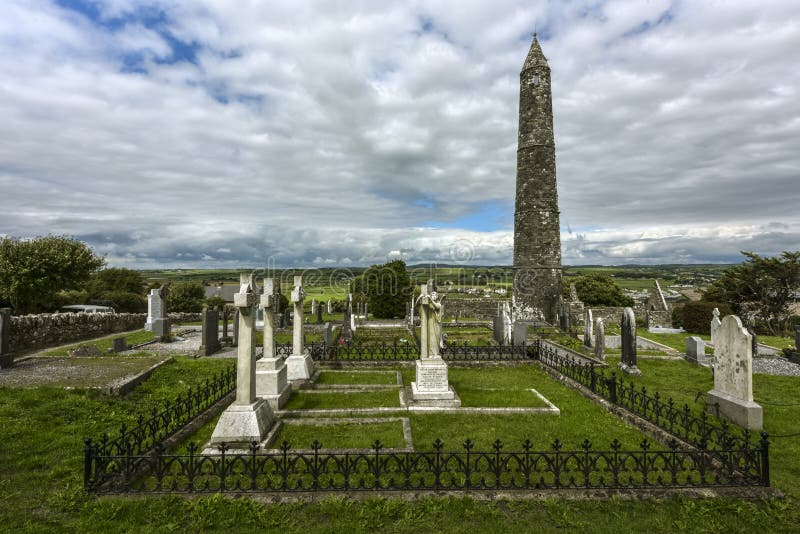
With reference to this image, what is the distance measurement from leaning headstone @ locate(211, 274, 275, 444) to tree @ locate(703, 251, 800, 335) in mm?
32883

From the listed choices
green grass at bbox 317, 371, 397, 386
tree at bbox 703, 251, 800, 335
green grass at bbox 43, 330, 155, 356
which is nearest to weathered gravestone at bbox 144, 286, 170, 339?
green grass at bbox 43, 330, 155, 356

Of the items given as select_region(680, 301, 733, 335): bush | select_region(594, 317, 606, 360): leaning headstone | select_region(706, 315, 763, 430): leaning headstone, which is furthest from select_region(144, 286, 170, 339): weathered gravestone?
select_region(680, 301, 733, 335): bush

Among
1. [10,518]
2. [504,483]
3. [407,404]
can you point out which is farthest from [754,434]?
[10,518]

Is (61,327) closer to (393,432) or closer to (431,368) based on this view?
(431,368)

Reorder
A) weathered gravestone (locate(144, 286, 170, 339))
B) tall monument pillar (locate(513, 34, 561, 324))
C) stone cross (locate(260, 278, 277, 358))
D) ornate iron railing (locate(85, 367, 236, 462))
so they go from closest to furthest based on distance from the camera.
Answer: ornate iron railing (locate(85, 367, 236, 462)) < stone cross (locate(260, 278, 277, 358)) < weathered gravestone (locate(144, 286, 170, 339)) < tall monument pillar (locate(513, 34, 561, 324))

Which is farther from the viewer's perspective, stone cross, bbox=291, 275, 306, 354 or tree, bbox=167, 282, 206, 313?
tree, bbox=167, 282, 206, 313

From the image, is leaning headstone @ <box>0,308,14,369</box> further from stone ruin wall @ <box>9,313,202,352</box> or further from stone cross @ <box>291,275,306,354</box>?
stone cross @ <box>291,275,306,354</box>

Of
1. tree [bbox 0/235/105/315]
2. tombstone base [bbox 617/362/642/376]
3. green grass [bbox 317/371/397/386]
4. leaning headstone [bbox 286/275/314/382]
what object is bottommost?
tombstone base [bbox 617/362/642/376]

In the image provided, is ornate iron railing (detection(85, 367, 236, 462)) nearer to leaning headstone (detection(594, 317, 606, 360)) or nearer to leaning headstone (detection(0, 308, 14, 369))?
leaning headstone (detection(0, 308, 14, 369))

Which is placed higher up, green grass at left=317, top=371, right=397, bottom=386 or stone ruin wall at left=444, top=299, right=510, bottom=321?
stone ruin wall at left=444, top=299, right=510, bottom=321

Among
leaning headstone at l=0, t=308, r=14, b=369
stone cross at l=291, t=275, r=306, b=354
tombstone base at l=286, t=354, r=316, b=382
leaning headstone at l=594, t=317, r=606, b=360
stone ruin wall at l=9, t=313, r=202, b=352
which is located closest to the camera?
tombstone base at l=286, t=354, r=316, b=382

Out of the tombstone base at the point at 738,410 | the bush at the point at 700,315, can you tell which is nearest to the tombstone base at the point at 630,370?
the tombstone base at the point at 738,410

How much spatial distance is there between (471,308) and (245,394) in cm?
3269

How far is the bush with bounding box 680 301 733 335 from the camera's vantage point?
2702cm
